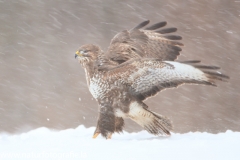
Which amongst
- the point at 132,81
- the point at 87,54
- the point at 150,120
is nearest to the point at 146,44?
the point at 87,54

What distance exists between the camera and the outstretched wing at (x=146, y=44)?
6.76 metres

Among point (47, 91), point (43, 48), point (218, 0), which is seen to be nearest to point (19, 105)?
point (47, 91)

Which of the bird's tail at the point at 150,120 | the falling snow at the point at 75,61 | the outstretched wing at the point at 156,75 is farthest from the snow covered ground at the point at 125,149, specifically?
the falling snow at the point at 75,61

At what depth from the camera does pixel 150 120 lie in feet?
19.5

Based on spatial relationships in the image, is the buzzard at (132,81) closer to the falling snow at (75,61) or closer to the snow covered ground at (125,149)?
the snow covered ground at (125,149)

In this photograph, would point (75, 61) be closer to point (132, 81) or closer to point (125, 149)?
point (132, 81)

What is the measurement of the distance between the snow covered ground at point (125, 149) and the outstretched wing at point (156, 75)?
0.66 m

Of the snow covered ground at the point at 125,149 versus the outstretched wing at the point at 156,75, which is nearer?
the snow covered ground at the point at 125,149

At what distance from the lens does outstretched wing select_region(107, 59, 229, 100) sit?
544 cm

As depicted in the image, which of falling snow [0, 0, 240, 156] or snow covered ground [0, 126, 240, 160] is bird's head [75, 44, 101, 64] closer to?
snow covered ground [0, 126, 240, 160]

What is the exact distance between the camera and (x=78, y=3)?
47.3 feet

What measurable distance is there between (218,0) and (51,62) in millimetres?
4859

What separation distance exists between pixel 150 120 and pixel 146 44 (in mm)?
1513

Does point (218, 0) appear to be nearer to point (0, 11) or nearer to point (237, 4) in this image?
point (237, 4)
